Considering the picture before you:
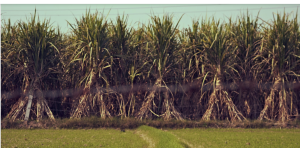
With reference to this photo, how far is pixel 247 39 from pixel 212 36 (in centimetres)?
114

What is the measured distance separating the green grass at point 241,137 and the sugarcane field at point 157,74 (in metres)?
0.41

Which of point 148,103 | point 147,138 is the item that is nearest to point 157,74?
→ point 148,103

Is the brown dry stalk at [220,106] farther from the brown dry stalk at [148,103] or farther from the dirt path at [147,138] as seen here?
the dirt path at [147,138]

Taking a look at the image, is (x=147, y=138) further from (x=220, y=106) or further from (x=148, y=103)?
(x=220, y=106)

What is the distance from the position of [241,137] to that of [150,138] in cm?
201

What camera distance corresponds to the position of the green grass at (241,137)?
238 inches

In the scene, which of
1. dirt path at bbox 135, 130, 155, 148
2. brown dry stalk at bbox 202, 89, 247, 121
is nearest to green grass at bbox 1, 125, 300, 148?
dirt path at bbox 135, 130, 155, 148

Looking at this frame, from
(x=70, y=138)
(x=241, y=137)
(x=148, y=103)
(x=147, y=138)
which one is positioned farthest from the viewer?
(x=148, y=103)

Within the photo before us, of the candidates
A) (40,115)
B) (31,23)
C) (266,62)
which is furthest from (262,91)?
(31,23)

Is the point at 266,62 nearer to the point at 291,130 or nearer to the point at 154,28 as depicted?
the point at 291,130

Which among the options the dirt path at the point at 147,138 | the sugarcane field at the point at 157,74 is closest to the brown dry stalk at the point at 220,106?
the sugarcane field at the point at 157,74

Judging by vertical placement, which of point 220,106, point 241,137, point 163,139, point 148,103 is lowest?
point 241,137

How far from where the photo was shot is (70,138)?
252 inches

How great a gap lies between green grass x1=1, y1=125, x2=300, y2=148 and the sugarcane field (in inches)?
22.7
